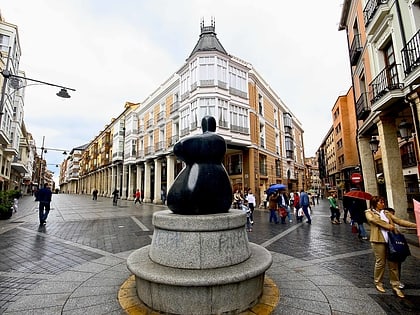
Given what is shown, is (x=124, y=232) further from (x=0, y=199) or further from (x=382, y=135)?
(x=382, y=135)

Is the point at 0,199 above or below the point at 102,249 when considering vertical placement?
above

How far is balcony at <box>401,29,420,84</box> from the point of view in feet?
23.7

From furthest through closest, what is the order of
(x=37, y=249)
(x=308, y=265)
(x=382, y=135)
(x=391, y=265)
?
(x=382, y=135) < (x=37, y=249) < (x=308, y=265) < (x=391, y=265)

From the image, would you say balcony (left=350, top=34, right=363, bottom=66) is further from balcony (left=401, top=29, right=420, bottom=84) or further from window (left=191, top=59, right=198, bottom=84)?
window (left=191, top=59, right=198, bottom=84)

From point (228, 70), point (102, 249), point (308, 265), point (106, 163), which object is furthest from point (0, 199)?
point (106, 163)

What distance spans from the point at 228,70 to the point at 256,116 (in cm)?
552

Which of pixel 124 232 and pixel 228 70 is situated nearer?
pixel 124 232

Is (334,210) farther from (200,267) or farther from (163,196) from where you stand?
(163,196)

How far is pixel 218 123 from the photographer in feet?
63.3

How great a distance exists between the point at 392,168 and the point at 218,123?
1248 cm

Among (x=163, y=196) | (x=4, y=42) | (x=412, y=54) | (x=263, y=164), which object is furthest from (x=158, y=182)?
(x=412, y=54)

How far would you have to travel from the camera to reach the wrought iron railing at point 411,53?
23.8ft

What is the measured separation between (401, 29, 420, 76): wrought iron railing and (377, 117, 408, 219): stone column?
2665 mm

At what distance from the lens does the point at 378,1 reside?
904 centimetres
